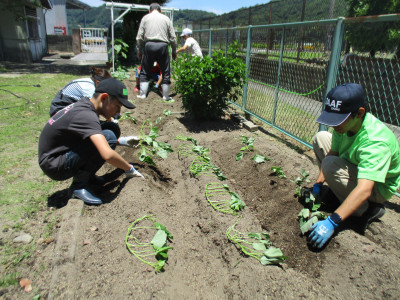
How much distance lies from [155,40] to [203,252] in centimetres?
553

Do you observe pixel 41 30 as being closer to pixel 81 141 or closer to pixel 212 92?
pixel 212 92

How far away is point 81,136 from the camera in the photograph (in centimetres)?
253

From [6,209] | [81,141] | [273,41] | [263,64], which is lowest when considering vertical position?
[6,209]

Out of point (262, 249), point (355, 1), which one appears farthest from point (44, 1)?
point (262, 249)

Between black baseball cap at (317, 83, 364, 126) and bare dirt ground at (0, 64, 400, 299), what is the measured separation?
923mm

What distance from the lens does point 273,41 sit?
16.4ft

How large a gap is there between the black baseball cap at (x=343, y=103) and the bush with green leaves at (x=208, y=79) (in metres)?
2.97

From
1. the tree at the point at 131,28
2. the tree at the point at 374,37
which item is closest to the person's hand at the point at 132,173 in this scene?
the tree at the point at 374,37

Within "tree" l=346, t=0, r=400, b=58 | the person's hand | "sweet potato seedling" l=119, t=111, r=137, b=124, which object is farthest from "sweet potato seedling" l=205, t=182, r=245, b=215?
"sweet potato seedling" l=119, t=111, r=137, b=124

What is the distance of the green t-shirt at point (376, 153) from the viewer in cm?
211

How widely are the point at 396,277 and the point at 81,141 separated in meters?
2.70

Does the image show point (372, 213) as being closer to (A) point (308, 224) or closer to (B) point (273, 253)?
(A) point (308, 224)

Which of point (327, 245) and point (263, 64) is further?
point (263, 64)

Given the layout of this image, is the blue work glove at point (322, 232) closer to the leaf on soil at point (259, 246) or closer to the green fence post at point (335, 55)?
the leaf on soil at point (259, 246)
